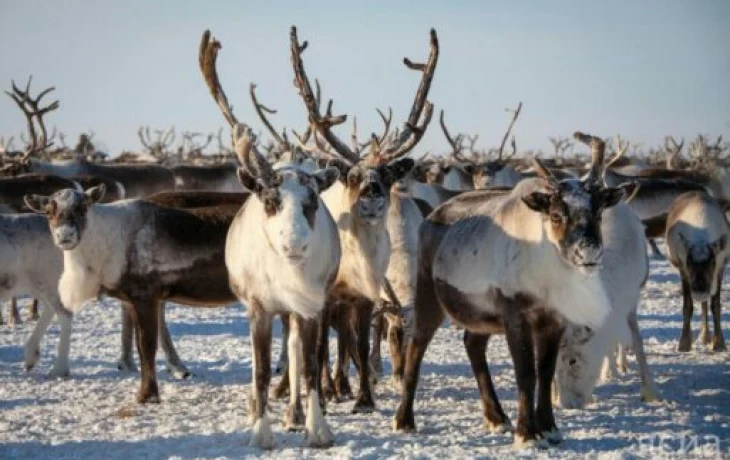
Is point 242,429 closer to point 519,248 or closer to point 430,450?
point 430,450

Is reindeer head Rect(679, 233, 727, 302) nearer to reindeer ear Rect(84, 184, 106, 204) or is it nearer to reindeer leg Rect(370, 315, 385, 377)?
reindeer leg Rect(370, 315, 385, 377)

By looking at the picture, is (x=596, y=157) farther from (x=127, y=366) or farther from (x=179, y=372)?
(x=127, y=366)

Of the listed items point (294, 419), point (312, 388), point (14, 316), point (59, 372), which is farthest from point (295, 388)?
point (14, 316)

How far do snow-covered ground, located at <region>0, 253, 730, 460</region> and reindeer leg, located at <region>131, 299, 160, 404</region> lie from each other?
13 centimetres

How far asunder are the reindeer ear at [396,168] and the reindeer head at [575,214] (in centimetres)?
123

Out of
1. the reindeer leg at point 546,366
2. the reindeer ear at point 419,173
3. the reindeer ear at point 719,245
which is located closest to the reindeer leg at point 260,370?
the reindeer leg at point 546,366

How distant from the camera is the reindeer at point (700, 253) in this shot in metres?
9.32

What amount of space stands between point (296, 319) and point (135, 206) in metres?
2.33

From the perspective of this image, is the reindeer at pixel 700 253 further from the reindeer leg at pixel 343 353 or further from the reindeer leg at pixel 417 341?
the reindeer leg at pixel 417 341

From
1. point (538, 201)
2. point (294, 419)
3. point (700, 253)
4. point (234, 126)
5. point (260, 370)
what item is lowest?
point (294, 419)

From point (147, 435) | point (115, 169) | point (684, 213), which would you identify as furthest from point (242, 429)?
point (115, 169)

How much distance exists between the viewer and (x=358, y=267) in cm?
646

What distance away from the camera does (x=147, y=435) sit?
580cm

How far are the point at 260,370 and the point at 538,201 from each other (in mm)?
1803
